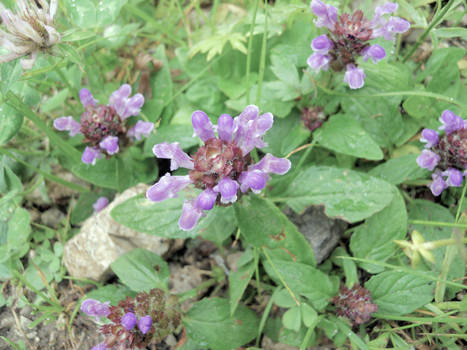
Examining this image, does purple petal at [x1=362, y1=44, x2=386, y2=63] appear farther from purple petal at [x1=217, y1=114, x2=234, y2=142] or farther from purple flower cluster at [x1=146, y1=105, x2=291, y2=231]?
purple petal at [x1=217, y1=114, x2=234, y2=142]

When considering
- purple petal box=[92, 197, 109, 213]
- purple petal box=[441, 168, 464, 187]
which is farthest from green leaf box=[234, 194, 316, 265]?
purple petal box=[92, 197, 109, 213]

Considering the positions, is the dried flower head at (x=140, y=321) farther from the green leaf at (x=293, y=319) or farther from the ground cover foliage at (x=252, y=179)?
the green leaf at (x=293, y=319)

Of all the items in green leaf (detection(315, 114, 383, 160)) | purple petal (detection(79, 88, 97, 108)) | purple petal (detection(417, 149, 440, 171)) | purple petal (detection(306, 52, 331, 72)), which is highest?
purple petal (detection(306, 52, 331, 72))

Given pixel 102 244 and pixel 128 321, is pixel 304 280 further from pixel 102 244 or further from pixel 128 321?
pixel 102 244

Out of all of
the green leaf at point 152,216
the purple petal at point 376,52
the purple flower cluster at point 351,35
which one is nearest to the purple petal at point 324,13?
the purple flower cluster at point 351,35

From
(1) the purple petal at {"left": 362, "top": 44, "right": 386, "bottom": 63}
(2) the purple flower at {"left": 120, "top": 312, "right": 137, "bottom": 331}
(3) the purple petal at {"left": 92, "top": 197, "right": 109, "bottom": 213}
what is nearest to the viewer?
(2) the purple flower at {"left": 120, "top": 312, "right": 137, "bottom": 331}

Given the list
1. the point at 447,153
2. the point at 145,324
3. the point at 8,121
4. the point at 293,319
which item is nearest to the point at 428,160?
the point at 447,153
